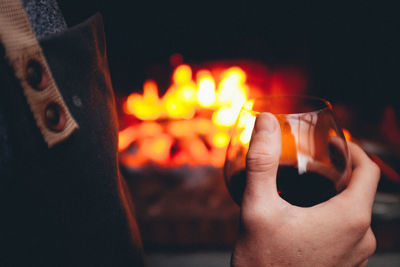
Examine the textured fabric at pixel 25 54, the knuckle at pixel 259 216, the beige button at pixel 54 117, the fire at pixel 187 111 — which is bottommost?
the fire at pixel 187 111

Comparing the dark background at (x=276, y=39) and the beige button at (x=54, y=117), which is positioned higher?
the beige button at (x=54, y=117)

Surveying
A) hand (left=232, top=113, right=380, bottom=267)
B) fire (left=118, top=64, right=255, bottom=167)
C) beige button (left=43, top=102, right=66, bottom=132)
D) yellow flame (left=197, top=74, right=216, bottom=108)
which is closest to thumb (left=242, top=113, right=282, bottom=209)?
hand (left=232, top=113, right=380, bottom=267)

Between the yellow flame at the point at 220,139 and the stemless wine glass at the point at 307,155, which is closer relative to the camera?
the stemless wine glass at the point at 307,155

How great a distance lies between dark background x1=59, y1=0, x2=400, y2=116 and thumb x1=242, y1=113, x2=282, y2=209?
3.83ft

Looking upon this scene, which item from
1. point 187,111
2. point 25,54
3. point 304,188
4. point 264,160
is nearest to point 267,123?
point 264,160

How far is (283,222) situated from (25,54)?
34 cm

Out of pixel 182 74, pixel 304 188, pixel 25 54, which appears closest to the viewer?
pixel 25 54

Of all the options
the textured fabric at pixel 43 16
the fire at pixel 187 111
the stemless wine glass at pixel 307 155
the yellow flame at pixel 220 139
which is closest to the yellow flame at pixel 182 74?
the fire at pixel 187 111

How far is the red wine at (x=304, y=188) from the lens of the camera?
48 cm

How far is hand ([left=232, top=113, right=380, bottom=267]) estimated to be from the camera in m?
0.38

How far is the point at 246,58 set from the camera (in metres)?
1.58

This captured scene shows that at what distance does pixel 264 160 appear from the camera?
1.24 ft

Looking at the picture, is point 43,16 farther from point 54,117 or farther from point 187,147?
point 187,147

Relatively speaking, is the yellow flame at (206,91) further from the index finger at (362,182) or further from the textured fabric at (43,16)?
the textured fabric at (43,16)
